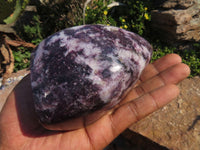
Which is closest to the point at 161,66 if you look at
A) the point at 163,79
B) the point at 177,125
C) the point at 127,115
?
the point at 163,79

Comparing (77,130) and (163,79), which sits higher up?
(163,79)

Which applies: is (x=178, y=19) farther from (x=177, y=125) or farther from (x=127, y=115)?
(x=127, y=115)

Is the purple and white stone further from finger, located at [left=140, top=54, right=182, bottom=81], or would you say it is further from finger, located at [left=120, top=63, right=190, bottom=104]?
finger, located at [left=140, top=54, right=182, bottom=81]

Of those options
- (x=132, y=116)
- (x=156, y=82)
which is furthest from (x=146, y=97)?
(x=156, y=82)

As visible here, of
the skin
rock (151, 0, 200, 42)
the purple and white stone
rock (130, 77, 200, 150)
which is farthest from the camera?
rock (151, 0, 200, 42)

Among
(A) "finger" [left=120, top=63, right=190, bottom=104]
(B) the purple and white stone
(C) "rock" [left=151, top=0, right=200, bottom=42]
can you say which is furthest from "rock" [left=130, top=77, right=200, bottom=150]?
(C) "rock" [left=151, top=0, right=200, bottom=42]

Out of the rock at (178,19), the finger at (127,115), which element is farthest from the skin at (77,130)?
the rock at (178,19)
